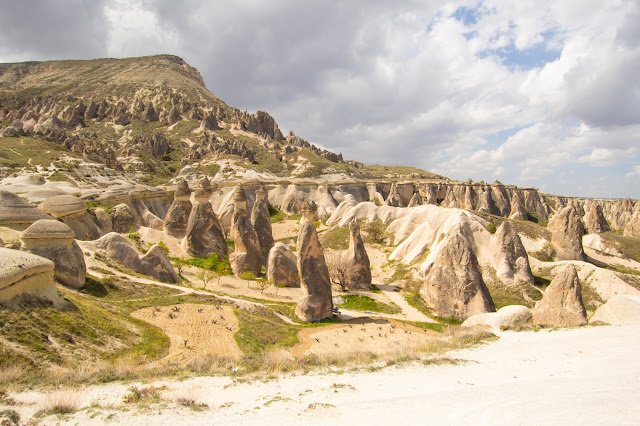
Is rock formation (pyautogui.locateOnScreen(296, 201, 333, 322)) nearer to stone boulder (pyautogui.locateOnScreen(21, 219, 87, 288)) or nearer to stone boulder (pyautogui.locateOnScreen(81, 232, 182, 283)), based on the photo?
stone boulder (pyautogui.locateOnScreen(81, 232, 182, 283))

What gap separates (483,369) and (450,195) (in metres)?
53.9

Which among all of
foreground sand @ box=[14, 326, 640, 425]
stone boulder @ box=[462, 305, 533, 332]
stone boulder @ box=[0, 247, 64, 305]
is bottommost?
foreground sand @ box=[14, 326, 640, 425]

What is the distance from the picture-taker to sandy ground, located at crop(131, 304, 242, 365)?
10.7m

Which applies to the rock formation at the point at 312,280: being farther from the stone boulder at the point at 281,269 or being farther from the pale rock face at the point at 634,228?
the pale rock face at the point at 634,228

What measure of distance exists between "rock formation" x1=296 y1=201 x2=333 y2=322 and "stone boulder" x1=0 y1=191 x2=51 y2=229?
14.0 meters

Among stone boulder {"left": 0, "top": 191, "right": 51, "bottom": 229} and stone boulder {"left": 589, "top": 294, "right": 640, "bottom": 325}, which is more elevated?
stone boulder {"left": 0, "top": 191, "right": 51, "bottom": 229}

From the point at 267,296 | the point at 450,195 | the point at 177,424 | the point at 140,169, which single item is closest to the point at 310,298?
the point at 267,296

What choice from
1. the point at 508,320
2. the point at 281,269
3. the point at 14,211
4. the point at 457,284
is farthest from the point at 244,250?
the point at 508,320

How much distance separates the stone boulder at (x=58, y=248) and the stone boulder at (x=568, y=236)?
31.9m

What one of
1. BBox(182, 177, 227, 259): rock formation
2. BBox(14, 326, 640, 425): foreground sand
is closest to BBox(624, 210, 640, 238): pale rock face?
BBox(14, 326, 640, 425): foreground sand

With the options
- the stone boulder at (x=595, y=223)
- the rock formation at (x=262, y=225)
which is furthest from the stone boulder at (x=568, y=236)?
the stone boulder at (x=595, y=223)

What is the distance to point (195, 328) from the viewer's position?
1260 centimetres

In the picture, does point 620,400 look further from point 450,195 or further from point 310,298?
point 450,195

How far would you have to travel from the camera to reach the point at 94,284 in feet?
47.2
